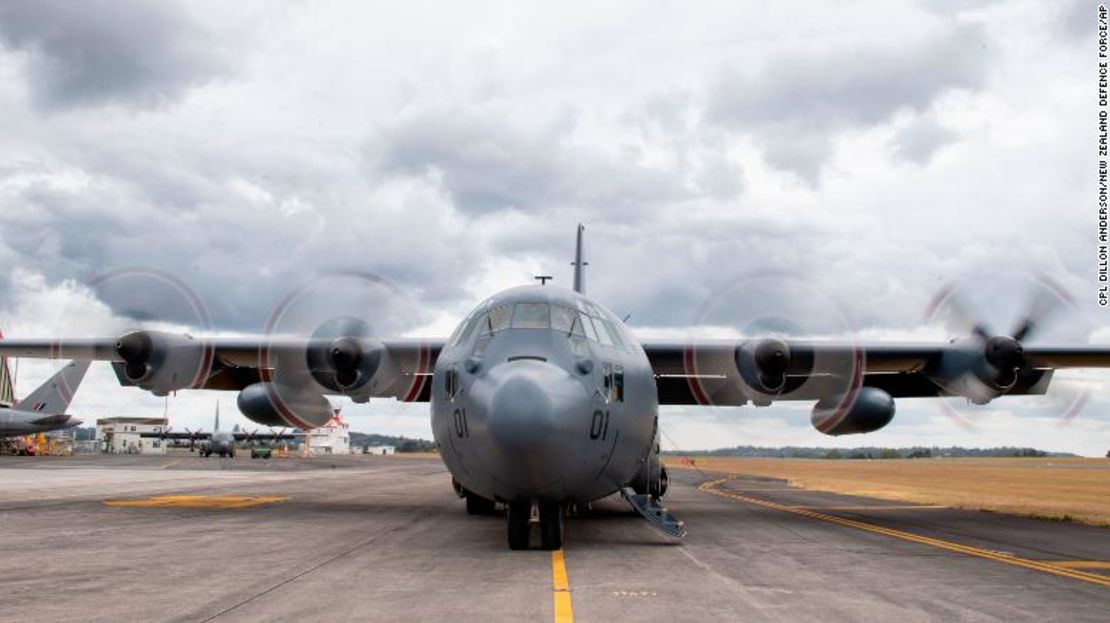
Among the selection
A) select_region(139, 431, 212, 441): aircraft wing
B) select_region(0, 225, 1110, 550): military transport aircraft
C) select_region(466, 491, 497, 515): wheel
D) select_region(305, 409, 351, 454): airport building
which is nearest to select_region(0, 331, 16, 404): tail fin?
select_region(139, 431, 212, 441): aircraft wing

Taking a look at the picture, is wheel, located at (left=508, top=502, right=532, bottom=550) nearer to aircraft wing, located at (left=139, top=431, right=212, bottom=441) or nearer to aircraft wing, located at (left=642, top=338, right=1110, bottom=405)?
aircraft wing, located at (left=642, top=338, right=1110, bottom=405)

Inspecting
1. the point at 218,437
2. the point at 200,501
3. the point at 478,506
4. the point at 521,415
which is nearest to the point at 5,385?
the point at 218,437

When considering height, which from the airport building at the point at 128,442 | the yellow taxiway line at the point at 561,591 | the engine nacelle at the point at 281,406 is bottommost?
the airport building at the point at 128,442

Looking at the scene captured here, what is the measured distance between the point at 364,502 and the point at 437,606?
1570 centimetres

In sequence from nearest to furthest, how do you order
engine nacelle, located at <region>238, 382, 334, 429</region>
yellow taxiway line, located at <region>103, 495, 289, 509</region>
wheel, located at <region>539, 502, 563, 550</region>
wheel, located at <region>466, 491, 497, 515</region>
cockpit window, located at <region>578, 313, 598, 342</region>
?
wheel, located at <region>539, 502, 563, 550</region>
cockpit window, located at <region>578, 313, 598, 342</region>
wheel, located at <region>466, 491, 497, 515</region>
yellow taxiway line, located at <region>103, 495, 289, 509</region>
engine nacelle, located at <region>238, 382, 334, 429</region>

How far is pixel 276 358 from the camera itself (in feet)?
68.5

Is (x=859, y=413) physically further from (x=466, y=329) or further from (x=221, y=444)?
(x=221, y=444)

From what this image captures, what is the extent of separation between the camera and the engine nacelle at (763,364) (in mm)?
18828

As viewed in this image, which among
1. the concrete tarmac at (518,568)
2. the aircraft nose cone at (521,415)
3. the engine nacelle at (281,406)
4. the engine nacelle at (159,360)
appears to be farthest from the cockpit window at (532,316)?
the engine nacelle at (159,360)

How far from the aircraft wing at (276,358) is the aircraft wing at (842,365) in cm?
610

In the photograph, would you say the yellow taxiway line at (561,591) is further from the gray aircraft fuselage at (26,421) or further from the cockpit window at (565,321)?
the gray aircraft fuselage at (26,421)

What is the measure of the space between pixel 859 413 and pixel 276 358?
13985 mm

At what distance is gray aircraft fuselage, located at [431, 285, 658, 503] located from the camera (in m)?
9.90

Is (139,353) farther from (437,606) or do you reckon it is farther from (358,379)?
(437,606)
